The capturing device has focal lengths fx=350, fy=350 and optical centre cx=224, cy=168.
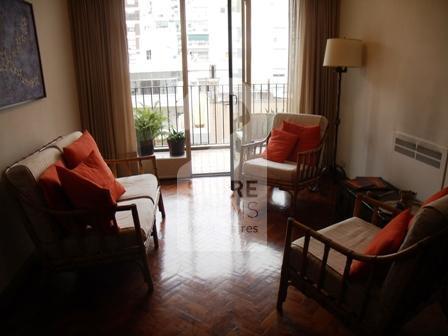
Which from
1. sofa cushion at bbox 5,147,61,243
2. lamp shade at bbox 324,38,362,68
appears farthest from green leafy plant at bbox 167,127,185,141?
sofa cushion at bbox 5,147,61,243

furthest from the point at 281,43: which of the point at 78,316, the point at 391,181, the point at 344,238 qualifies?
the point at 78,316

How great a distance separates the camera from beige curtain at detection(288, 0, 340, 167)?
3918 millimetres

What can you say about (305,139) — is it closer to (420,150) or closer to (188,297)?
(420,150)

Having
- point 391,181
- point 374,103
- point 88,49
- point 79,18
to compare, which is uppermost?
point 79,18

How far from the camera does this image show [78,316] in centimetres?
206

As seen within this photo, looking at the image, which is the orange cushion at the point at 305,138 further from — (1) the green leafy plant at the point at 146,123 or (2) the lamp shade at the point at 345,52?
(1) the green leafy plant at the point at 146,123

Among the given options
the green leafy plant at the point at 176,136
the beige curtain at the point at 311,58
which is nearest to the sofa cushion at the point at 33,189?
the green leafy plant at the point at 176,136

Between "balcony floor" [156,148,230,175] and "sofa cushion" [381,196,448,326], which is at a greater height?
"sofa cushion" [381,196,448,326]

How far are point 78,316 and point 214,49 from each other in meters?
4.31

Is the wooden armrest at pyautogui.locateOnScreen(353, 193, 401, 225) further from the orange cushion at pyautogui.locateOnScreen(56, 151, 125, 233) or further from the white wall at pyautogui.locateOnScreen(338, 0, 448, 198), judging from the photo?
the orange cushion at pyautogui.locateOnScreen(56, 151, 125, 233)

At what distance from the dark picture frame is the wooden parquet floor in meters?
1.26

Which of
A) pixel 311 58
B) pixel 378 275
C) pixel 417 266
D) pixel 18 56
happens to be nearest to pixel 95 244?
pixel 18 56

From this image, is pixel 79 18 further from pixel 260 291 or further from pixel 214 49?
pixel 260 291

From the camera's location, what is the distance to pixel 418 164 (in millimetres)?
2738
